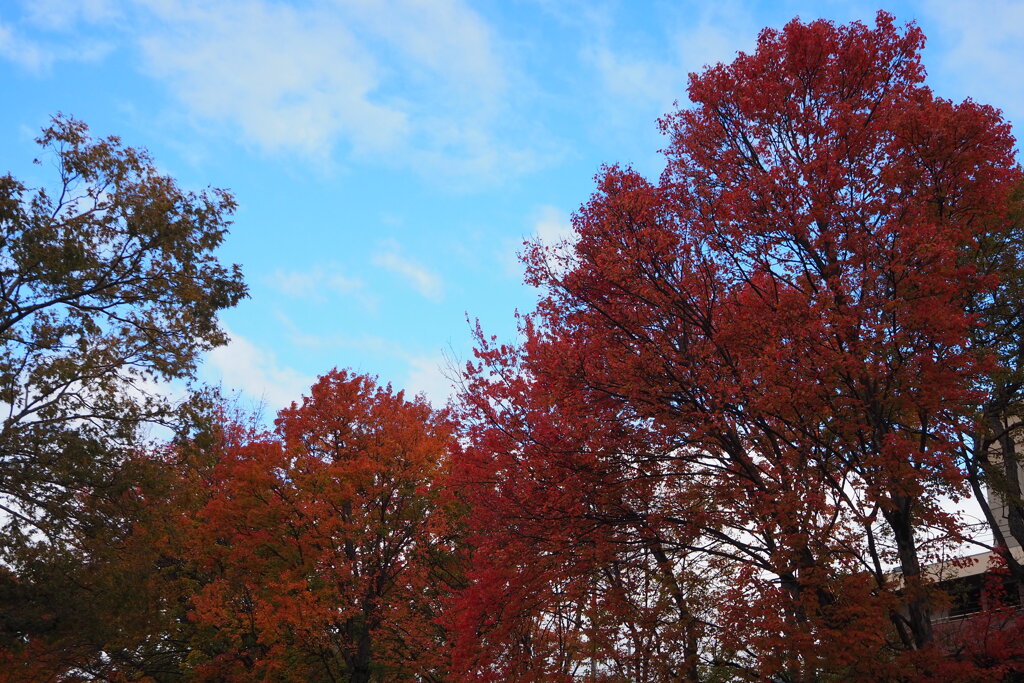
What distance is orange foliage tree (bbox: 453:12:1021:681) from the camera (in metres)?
12.0

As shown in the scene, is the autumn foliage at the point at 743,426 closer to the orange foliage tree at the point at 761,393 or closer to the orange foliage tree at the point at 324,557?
the orange foliage tree at the point at 761,393

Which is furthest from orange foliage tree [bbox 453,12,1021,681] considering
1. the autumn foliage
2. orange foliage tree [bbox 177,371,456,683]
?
orange foliage tree [bbox 177,371,456,683]

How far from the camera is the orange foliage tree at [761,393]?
12.0 meters

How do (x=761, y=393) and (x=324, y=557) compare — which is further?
(x=324, y=557)

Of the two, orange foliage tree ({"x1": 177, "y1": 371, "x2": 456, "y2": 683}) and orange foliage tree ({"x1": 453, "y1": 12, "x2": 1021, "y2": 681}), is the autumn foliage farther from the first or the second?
orange foliage tree ({"x1": 177, "y1": 371, "x2": 456, "y2": 683})

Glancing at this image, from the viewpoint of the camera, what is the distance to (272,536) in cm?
2430

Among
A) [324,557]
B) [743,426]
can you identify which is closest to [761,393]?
[743,426]

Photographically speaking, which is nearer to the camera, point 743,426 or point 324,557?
point 743,426

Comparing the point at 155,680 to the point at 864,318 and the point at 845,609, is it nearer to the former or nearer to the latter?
the point at 845,609

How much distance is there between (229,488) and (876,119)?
67.4 ft

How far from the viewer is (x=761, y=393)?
40.4ft

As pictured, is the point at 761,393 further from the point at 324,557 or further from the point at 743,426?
the point at 324,557

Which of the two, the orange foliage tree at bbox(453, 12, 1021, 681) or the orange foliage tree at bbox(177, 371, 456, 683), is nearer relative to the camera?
the orange foliage tree at bbox(453, 12, 1021, 681)

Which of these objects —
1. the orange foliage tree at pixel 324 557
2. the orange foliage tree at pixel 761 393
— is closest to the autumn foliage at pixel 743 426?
the orange foliage tree at pixel 761 393
